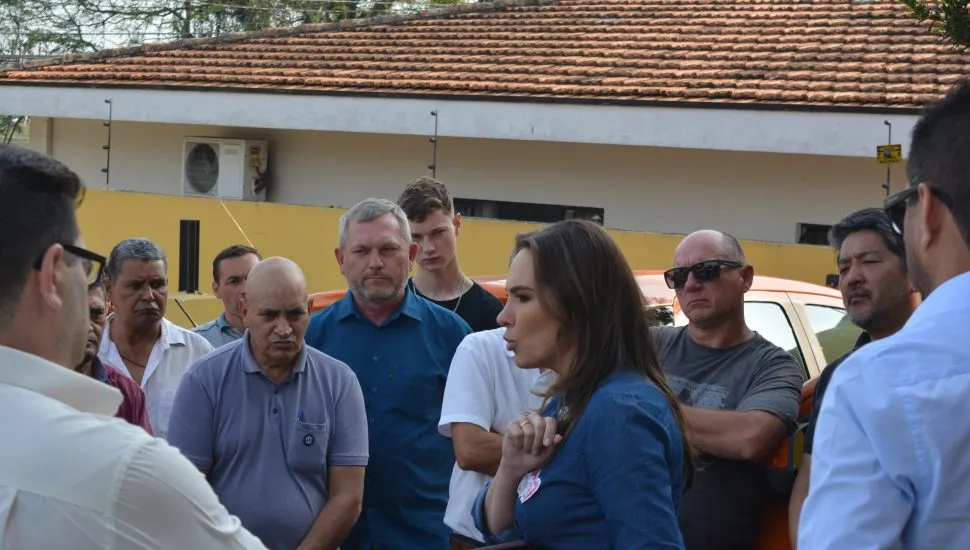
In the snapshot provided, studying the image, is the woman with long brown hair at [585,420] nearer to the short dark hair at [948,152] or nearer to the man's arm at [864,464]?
the man's arm at [864,464]

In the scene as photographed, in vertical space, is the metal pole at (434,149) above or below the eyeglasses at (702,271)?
above

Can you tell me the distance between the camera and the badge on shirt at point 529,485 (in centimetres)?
292

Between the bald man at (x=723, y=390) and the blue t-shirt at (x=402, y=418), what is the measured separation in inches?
38.6

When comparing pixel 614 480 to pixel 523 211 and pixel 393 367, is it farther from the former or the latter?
pixel 523 211

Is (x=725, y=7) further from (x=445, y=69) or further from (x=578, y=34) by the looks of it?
(x=445, y=69)

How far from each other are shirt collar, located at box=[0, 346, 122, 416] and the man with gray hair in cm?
354

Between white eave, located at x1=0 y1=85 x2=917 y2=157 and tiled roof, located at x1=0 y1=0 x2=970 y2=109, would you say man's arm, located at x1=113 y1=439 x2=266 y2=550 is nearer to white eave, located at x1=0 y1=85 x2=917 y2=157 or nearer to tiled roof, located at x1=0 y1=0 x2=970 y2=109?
white eave, located at x1=0 y1=85 x2=917 y2=157

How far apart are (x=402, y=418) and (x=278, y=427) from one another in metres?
0.68

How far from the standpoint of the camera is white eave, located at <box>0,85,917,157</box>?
1279cm

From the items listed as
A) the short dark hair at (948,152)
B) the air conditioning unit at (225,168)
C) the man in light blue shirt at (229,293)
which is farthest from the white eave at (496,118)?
the short dark hair at (948,152)

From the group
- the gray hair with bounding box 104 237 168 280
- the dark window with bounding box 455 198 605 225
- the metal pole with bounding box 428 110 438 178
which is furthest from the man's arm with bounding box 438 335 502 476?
the metal pole with bounding box 428 110 438 178

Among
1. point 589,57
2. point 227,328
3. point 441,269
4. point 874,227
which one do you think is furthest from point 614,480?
point 589,57

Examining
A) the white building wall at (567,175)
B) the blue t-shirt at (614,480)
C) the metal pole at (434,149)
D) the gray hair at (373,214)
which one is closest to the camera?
the blue t-shirt at (614,480)

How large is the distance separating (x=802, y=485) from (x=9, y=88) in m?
16.1
